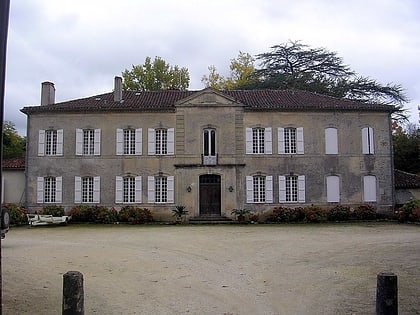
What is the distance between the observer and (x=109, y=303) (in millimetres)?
6898

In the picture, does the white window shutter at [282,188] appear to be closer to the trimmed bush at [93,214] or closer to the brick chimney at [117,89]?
the trimmed bush at [93,214]

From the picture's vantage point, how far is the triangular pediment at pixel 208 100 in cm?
2547

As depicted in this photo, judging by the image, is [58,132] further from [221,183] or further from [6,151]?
[6,151]

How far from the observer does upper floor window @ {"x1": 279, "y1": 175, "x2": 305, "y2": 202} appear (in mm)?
25141

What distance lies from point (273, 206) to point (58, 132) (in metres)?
11.9

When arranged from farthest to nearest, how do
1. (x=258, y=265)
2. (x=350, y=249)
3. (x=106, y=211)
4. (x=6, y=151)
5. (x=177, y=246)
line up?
1. (x=6, y=151)
2. (x=106, y=211)
3. (x=177, y=246)
4. (x=350, y=249)
5. (x=258, y=265)

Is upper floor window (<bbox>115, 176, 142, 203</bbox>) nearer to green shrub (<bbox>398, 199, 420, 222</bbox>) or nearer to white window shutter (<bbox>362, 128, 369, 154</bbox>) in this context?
white window shutter (<bbox>362, 128, 369, 154</bbox>)

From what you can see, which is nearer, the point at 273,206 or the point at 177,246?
the point at 177,246

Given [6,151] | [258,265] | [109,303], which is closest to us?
[109,303]

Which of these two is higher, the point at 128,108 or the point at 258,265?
the point at 128,108

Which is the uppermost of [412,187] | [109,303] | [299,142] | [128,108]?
[128,108]

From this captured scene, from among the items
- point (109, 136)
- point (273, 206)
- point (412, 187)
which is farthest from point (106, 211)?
point (412, 187)

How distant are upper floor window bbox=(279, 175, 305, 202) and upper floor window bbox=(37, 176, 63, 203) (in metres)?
11.5

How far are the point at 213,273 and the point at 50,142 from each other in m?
18.7
